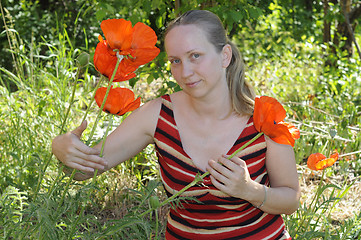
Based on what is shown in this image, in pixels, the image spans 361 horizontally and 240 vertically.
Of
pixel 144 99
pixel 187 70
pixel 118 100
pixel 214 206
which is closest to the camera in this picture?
pixel 118 100

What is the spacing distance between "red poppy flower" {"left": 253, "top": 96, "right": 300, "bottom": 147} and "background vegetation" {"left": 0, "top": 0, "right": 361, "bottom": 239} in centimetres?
32

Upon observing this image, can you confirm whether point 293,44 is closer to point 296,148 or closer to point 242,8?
point 296,148

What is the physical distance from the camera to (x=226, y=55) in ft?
6.21

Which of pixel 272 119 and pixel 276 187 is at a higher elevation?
pixel 272 119

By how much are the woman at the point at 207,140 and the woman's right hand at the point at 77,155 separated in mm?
258

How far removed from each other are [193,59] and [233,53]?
0.30 m

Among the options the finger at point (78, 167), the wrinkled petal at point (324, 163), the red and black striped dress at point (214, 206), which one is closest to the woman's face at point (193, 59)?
the red and black striped dress at point (214, 206)

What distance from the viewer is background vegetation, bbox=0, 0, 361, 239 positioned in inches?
57.3

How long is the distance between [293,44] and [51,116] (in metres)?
3.30

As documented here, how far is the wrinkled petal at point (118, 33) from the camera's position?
1284 millimetres

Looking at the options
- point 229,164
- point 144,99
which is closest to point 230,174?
point 229,164

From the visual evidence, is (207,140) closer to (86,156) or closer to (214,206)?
(214,206)

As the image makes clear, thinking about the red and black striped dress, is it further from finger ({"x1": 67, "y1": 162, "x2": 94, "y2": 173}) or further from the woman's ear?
finger ({"x1": 67, "y1": 162, "x2": 94, "y2": 173})

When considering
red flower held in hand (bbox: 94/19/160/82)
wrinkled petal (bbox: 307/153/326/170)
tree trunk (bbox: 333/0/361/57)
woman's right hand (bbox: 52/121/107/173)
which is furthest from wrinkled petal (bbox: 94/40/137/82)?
tree trunk (bbox: 333/0/361/57)
